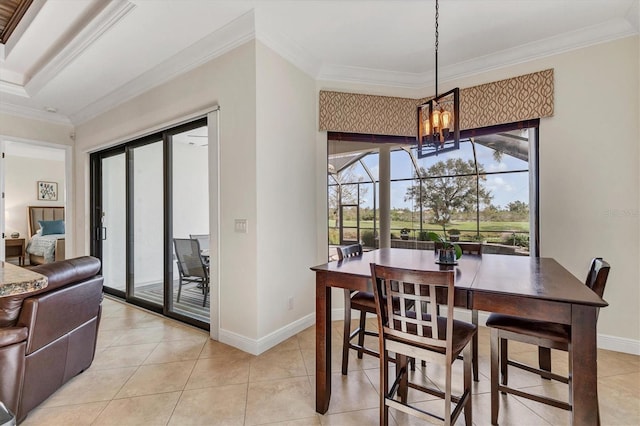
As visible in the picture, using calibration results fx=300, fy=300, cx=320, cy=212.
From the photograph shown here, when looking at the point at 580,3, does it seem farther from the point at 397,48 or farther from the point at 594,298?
the point at 594,298

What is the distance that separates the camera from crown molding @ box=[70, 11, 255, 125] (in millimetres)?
2649

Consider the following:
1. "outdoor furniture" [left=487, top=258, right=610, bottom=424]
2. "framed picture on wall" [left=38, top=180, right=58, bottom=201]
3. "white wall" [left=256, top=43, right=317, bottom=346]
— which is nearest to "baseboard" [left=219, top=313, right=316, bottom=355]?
"white wall" [left=256, top=43, right=317, bottom=346]

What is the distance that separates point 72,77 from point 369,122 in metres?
3.52

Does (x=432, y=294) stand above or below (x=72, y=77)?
below

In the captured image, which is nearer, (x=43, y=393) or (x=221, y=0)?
(x=43, y=393)

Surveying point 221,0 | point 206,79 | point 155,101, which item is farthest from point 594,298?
point 155,101

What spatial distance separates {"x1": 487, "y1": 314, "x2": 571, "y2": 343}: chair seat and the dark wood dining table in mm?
282

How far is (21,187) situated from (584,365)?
10525mm

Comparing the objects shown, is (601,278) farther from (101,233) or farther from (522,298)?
(101,233)

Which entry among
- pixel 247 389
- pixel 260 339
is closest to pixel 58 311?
pixel 247 389

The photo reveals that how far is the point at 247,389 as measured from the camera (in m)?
2.12

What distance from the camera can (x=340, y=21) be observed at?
104 inches

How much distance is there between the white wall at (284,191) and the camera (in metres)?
2.71

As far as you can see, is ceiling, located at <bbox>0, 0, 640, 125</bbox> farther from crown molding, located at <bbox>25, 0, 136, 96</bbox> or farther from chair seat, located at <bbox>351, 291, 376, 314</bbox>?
chair seat, located at <bbox>351, 291, 376, 314</bbox>
